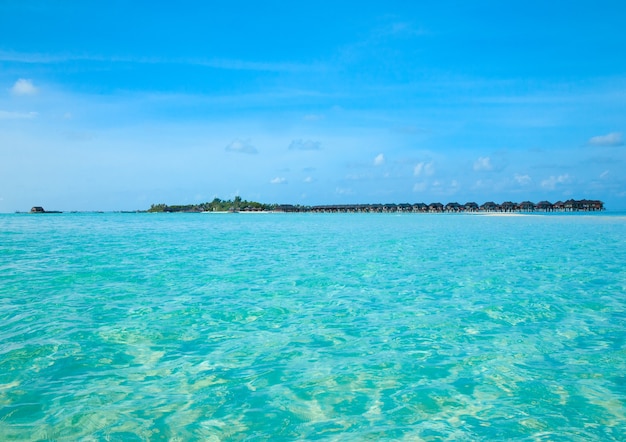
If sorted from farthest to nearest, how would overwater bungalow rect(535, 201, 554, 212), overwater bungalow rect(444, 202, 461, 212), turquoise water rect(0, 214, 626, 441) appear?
overwater bungalow rect(444, 202, 461, 212) → overwater bungalow rect(535, 201, 554, 212) → turquoise water rect(0, 214, 626, 441)

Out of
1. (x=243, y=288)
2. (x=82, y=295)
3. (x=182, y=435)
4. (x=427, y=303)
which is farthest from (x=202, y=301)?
(x=182, y=435)

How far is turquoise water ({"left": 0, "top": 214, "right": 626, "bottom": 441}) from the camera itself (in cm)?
531

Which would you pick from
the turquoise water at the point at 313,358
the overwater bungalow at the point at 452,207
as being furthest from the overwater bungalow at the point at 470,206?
the turquoise water at the point at 313,358

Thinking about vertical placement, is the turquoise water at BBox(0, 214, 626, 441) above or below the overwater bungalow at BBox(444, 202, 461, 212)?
below

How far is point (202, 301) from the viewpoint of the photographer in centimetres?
1199

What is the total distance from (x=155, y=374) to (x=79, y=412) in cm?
141

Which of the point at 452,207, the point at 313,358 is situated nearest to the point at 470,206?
the point at 452,207

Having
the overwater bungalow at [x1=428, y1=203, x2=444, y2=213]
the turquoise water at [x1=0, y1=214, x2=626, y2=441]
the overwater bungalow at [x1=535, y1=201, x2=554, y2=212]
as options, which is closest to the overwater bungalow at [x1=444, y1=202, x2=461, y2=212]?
the overwater bungalow at [x1=428, y1=203, x2=444, y2=213]

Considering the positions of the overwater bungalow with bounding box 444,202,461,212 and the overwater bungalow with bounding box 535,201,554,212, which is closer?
the overwater bungalow with bounding box 535,201,554,212

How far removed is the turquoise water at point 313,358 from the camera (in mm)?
5312

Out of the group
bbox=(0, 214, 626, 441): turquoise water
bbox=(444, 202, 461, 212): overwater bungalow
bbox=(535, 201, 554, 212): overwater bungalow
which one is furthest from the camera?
bbox=(444, 202, 461, 212): overwater bungalow

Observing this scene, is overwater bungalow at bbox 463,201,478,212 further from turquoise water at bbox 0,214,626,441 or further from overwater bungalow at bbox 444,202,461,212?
turquoise water at bbox 0,214,626,441

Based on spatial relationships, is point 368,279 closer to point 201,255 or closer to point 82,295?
point 82,295

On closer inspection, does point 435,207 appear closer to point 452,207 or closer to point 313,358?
point 452,207
